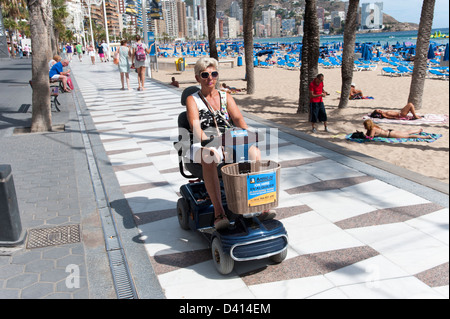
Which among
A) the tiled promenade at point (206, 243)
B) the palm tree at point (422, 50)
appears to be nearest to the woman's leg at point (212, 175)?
the tiled promenade at point (206, 243)

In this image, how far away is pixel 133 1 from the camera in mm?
35656

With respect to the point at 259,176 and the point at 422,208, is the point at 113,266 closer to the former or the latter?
the point at 259,176

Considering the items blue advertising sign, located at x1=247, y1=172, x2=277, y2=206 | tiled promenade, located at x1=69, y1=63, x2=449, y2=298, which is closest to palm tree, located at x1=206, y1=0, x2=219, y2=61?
tiled promenade, located at x1=69, y1=63, x2=449, y2=298

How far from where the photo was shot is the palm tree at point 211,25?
14336mm

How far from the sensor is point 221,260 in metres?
3.11

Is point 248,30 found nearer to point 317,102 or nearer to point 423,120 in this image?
point 317,102

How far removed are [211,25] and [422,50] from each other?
7.38 m

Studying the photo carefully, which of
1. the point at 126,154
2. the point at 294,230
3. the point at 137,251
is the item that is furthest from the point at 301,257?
the point at 126,154

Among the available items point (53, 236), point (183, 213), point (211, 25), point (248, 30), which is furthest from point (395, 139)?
point (211, 25)

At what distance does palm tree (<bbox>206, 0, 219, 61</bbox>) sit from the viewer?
14336 millimetres

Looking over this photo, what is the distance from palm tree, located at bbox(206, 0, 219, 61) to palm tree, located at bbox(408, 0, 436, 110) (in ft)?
21.5

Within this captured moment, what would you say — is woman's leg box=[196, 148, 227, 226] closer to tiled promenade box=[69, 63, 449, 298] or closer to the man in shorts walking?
tiled promenade box=[69, 63, 449, 298]

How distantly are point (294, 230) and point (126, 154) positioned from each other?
3.89m

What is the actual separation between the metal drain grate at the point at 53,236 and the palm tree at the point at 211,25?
11.2m
